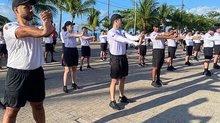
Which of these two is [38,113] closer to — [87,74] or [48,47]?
[87,74]

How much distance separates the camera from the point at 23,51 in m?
3.73

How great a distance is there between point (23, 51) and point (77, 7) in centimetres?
3501

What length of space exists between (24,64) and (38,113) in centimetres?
82

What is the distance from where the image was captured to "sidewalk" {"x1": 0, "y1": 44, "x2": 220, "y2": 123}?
19.2ft

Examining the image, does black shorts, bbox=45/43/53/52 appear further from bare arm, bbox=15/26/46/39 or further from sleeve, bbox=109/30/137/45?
bare arm, bbox=15/26/46/39

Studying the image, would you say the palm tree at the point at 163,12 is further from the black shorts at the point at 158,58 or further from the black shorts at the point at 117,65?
the black shorts at the point at 117,65

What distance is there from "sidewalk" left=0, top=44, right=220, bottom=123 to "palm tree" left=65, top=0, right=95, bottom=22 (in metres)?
28.2

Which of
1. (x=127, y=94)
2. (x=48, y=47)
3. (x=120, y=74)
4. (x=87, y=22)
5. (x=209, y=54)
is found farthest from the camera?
(x=87, y=22)

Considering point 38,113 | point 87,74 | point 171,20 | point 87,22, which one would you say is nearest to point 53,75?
point 87,74

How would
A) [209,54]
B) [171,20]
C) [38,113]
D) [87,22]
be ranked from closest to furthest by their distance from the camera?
1. [38,113]
2. [209,54]
3. [87,22]
4. [171,20]

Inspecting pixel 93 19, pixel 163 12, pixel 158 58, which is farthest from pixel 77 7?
pixel 158 58

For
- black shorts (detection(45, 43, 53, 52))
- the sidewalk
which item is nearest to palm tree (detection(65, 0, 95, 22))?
black shorts (detection(45, 43, 53, 52))

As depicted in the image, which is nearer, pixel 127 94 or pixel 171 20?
pixel 127 94

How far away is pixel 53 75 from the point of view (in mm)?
10898
